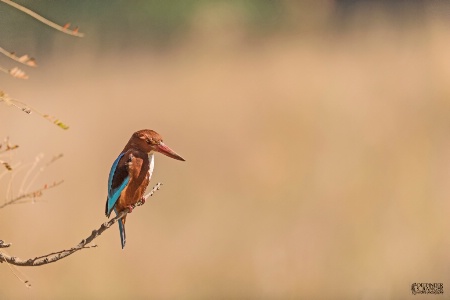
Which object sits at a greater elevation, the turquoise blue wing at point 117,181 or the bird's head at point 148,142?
the bird's head at point 148,142

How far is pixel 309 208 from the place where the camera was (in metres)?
3.04

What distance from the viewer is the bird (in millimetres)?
1972

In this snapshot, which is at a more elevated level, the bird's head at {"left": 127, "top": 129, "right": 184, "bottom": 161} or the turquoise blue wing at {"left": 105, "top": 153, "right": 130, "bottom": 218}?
the bird's head at {"left": 127, "top": 129, "right": 184, "bottom": 161}

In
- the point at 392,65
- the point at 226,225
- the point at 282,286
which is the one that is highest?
the point at 392,65

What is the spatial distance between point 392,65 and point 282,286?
0.84 meters

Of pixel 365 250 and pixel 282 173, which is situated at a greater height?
pixel 282 173

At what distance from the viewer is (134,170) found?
1973 mm

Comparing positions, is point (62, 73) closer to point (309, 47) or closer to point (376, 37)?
point (309, 47)

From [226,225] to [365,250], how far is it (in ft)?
1.54

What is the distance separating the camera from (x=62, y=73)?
306cm

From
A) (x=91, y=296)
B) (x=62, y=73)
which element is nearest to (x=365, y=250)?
(x=91, y=296)

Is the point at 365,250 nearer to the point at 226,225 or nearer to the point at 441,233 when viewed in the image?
the point at 441,233

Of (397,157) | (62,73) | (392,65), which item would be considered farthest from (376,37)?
(62,73)

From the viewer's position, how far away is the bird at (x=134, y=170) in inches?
77.6
